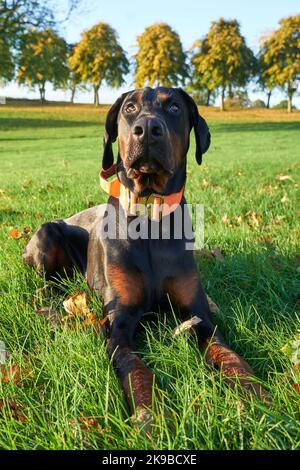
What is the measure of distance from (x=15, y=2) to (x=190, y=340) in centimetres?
3152

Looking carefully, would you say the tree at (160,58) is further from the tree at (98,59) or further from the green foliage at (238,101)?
the green foliage at (238,101)

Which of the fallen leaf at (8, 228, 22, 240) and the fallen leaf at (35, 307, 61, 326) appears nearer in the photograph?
the fallen leaf at (35, 307, 61, 326)

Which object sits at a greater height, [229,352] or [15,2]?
[15,2]

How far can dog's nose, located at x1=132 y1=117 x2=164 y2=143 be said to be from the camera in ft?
8.36

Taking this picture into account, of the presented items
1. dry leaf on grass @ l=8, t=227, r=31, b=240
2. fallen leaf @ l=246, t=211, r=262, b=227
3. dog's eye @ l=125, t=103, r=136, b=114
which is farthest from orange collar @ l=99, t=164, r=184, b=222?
fallen leaf @ l=246, t=211, r=262, b=227

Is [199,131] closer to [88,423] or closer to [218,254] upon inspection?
[218,254]

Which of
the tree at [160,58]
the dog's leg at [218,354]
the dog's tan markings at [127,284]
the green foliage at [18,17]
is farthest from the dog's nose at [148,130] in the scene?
the tree at [160,58]

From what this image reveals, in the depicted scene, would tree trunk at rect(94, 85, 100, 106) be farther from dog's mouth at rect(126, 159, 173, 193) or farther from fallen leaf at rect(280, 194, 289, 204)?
Answer: dog's mouth at rect(126, 159, 173, 193)

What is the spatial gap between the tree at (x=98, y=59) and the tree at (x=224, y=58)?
920 centimetres

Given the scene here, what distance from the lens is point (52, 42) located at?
52.0 metres

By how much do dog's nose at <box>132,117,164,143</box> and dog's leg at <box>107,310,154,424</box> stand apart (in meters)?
0.99

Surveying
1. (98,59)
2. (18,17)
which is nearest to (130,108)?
(18,17)

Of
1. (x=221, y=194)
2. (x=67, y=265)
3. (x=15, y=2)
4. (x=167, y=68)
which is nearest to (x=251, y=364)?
Answer: (x=67, y=265)
